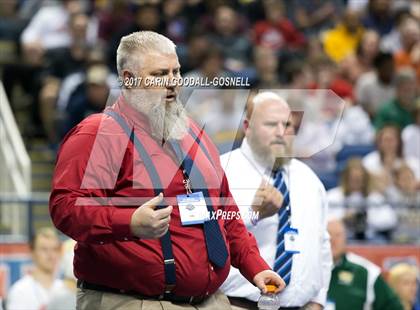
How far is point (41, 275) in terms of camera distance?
1007cm

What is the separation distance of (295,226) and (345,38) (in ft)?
32.2

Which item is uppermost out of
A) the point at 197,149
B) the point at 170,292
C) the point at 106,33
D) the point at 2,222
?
the point at 197,149

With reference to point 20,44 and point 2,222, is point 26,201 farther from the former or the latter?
point 20,44

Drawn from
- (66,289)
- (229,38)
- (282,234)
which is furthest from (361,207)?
(282,234)

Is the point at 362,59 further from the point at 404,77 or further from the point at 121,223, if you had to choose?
the point at 121,223

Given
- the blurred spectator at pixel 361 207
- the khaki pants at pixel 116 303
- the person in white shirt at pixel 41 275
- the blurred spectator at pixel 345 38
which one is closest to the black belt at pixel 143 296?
the khaki pants at pixel 116 303

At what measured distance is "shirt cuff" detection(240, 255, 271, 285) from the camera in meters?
5.75

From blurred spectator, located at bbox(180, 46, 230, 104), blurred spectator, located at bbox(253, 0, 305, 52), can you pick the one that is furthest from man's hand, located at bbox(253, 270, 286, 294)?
blurred spectator, located at bbox(253, 0, 305, 52)

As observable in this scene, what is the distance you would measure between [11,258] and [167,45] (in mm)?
5583

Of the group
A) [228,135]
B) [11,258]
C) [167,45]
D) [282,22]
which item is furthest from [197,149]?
[282,22]

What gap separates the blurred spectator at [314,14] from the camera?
1680 centimetres

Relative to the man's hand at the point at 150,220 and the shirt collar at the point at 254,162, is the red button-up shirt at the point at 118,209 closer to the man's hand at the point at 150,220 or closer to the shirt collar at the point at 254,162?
the man's hand at the point at 150,220

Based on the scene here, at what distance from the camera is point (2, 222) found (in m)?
11.8

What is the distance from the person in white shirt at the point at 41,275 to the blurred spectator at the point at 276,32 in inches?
244
